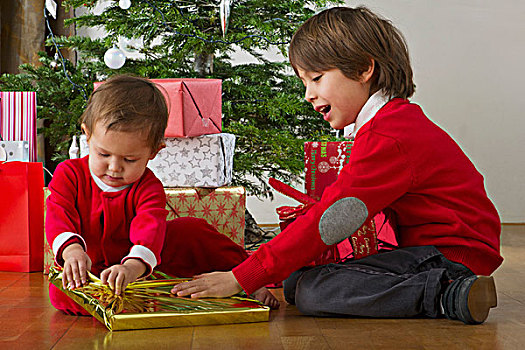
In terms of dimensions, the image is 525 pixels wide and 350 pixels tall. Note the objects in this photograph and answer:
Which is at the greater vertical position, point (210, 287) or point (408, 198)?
point (408, 198)

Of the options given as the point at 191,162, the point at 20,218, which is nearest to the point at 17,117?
the point at 20,218

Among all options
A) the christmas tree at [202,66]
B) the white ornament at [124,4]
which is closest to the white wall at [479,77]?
the christmas tree at [202,66]

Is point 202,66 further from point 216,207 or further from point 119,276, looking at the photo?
point 119,276

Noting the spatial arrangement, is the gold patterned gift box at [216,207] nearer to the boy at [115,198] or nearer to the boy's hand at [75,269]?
the boy at [115,198]

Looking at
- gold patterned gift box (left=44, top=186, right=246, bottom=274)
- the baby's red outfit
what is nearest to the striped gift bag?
gold patterned gift box (left=44, top=186, right=246, bottom=274)

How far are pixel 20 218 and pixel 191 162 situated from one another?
1.68 ft

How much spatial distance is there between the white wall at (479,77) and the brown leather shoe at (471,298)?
230 centimetres

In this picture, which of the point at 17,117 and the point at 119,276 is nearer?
the point at 119,276

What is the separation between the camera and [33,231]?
66.7 inches

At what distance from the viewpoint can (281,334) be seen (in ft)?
3.12

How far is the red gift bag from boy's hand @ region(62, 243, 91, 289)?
0.67 meters

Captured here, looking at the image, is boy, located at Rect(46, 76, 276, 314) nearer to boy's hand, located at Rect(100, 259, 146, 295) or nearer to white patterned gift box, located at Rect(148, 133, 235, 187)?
boy's hand, located at Rect(100, 259, 146, 295)

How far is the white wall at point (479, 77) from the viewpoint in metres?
3.17

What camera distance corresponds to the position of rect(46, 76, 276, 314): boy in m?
1.11
